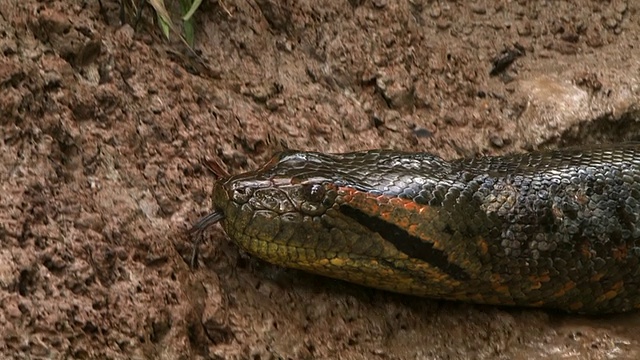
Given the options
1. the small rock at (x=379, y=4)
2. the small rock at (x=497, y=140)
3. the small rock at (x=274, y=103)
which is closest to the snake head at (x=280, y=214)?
the small rock at (x=274, y=103)

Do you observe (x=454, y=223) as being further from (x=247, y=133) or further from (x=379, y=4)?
(x=379, y=4)

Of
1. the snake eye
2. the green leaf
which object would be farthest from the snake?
the green leaf

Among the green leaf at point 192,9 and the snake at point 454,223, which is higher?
the green leaf at point 192,9

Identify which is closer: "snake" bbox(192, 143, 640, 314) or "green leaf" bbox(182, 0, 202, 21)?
"snake" bbox(192, 143, 640, 314)

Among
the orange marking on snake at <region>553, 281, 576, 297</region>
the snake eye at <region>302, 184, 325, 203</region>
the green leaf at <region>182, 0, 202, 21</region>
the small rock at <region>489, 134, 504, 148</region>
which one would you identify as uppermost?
the green leaf at <region>182, 0, 202, 21</region>

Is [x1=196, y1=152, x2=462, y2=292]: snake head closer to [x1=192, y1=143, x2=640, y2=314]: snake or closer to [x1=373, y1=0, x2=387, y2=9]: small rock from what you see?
[x1=192, y1=143, x2=640, y2=314]: snake

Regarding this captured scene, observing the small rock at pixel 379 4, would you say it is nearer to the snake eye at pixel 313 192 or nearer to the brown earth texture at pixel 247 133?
the brown earth texture at pixel 247 133

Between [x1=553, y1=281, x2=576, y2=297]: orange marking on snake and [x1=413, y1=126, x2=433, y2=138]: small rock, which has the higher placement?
[x1=413, y1=126, x2=433, y2=138]: small rock

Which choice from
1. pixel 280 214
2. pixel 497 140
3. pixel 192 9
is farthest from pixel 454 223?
pixel 192 9
